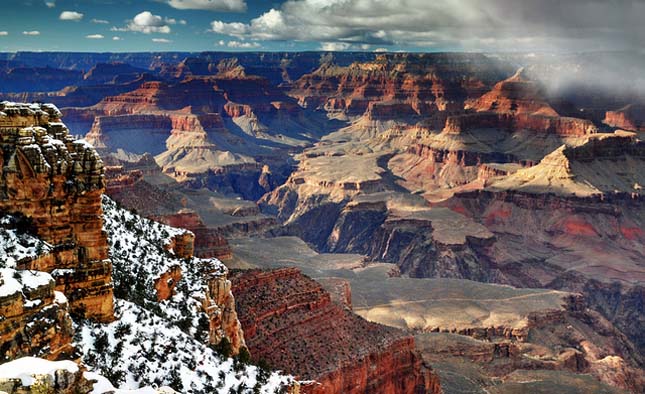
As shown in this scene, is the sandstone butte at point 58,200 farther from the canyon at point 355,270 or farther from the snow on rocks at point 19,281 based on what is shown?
the snow on rocks at point 19,281

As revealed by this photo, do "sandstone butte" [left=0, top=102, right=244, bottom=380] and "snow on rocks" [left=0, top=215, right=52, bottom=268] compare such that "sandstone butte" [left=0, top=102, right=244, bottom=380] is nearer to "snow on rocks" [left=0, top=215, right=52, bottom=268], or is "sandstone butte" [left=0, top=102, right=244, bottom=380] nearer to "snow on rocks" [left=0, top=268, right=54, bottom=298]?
"snow on rocks" [left=0, top=215, right=52, bottom=268]

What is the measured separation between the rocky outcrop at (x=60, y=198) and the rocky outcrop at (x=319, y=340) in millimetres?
18390

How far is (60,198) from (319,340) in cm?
2537

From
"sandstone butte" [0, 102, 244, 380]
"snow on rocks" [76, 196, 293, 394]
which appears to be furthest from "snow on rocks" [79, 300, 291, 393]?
"sandstone butte" [0, 102, 244, 380]

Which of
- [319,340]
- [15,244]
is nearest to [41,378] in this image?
[15,244]

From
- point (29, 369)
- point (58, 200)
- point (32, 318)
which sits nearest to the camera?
point (29, 369)

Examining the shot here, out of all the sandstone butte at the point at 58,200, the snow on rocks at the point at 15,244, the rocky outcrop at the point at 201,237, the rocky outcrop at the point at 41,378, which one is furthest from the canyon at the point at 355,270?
the rocky outcrop at the point at 41,378

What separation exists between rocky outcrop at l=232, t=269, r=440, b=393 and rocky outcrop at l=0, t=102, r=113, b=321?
18390 millimetres

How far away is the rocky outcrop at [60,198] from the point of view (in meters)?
26.0

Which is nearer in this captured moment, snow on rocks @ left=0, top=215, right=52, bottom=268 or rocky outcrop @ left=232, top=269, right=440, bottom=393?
snow on rocks @ left=0, top=215, right=52, bottom=268

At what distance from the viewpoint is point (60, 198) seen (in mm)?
26766

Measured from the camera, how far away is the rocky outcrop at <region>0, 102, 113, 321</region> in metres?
26.0

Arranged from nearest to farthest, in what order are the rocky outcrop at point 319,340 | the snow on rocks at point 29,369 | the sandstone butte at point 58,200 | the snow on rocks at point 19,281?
the snow on rocks at point 29,369 < the snow on rocks at point 19,281 < the sandstone butte at point 58,200 < the rocky outcrop at point 319,340

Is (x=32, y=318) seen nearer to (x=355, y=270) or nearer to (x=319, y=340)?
(x=319, y=340)
